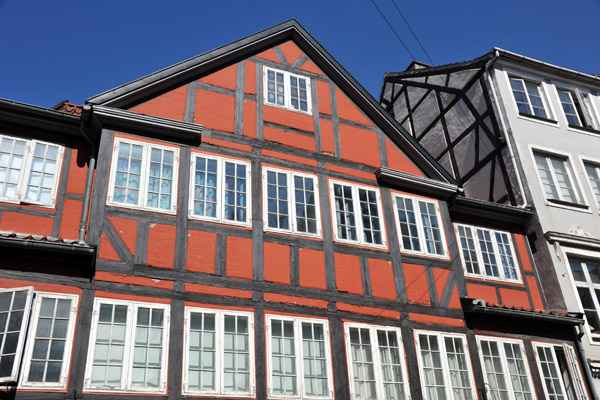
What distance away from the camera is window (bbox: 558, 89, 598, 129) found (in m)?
17.7

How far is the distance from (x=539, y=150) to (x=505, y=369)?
683 centimetres

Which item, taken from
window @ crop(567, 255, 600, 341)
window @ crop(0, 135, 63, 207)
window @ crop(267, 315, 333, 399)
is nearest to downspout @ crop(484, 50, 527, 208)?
window @ crop(567, 255, 600, 341)

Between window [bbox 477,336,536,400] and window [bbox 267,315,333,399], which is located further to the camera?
window [bbox 477,336,536,400]

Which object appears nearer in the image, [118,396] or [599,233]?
[118,396]

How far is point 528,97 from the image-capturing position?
17344 millimetres

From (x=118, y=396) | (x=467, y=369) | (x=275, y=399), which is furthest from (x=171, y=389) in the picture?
(x=467, y=369)

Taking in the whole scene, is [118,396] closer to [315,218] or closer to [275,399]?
[275,399]

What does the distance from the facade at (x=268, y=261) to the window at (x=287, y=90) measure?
5cm

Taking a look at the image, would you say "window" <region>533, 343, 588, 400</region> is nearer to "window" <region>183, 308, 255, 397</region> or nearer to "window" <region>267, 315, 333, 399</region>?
"window" <region>267, 315, 333, 399</region>

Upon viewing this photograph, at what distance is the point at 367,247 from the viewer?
1195 cm

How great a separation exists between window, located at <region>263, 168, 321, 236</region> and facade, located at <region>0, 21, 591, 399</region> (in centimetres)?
4

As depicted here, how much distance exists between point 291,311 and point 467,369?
157 inches

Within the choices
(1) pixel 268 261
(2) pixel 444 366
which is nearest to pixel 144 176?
(1) pixel 268 261

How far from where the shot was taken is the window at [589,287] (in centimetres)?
1405
